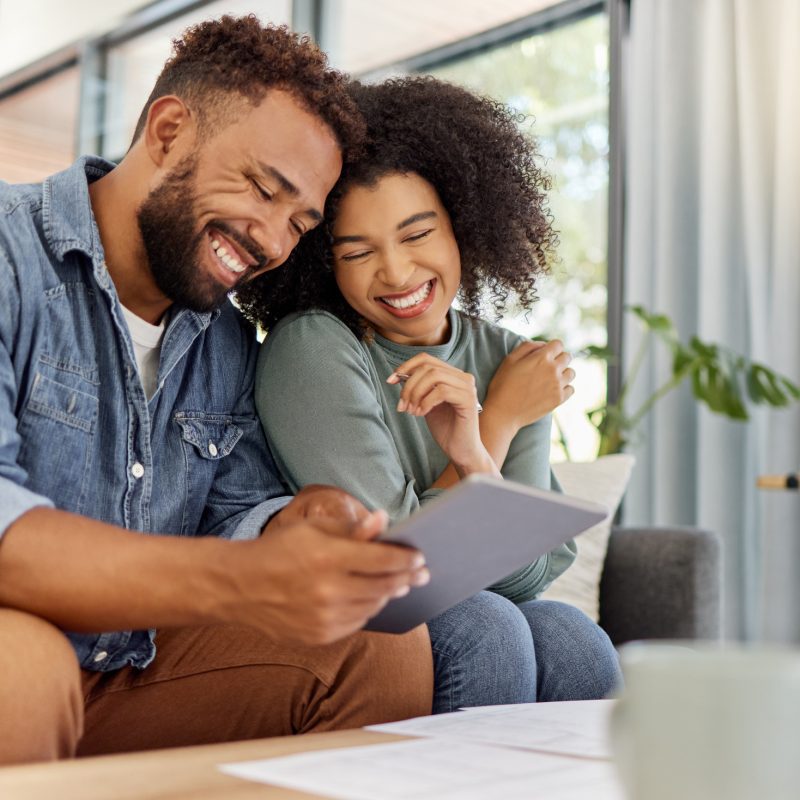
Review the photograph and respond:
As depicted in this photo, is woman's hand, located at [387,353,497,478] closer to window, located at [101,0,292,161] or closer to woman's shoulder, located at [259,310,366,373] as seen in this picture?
woman's shoulder, located at [259,310,366,373]

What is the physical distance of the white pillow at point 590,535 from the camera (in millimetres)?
1979

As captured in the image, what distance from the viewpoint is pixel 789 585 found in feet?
10.2

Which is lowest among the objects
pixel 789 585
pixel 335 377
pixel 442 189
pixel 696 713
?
pixel 789 585

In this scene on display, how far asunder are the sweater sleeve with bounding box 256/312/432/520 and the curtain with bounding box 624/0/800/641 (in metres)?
2.06

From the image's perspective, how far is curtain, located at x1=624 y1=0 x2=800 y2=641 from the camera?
3.21 metres

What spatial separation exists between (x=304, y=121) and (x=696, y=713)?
110cm

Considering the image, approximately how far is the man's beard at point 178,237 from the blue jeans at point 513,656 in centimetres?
53

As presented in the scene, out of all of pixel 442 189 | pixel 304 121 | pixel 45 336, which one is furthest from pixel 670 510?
pixel 45 336

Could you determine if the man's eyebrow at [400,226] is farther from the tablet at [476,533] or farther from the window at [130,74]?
the window at [130,74]

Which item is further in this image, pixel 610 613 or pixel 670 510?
pixel 670 510

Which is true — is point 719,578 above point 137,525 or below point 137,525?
below

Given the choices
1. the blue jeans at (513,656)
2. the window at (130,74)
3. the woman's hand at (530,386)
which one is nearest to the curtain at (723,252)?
the woman's hand at (530,386)

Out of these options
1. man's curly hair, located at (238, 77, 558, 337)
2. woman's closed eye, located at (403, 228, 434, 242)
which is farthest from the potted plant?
Result: woman's closed eye, located at (403, 228, 434, 242)

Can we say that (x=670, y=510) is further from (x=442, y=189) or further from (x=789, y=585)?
(x=442, y=189)
